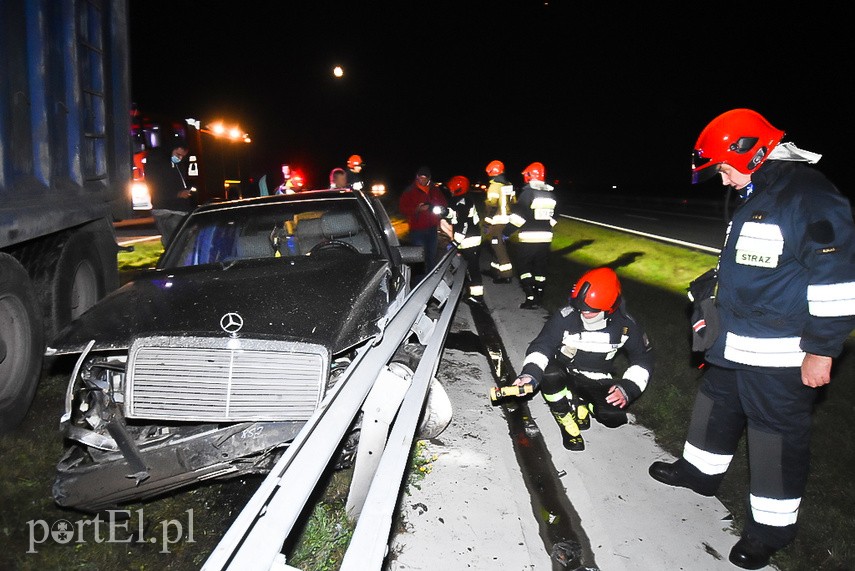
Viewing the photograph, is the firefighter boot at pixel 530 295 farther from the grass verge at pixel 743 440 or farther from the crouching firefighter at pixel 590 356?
the crouching firefighter at pixel 590 356

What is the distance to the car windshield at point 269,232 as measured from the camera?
4188 millimetres

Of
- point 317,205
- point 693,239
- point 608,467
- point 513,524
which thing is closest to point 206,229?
point 317,205

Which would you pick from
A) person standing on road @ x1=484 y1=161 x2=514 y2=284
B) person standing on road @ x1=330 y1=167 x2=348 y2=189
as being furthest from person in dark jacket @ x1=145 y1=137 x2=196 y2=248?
person standing on road @ x1=484 y1=161 x2=514 y2=284

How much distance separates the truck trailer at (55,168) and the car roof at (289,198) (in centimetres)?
108

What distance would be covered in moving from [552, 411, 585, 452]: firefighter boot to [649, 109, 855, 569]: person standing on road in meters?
1.16

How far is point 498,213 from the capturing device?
8820 mm

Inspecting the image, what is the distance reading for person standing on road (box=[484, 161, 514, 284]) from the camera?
866cm

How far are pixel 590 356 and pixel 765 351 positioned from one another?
1.28m

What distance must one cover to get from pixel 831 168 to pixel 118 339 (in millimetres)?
47565

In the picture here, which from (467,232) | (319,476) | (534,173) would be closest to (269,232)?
(319,476)

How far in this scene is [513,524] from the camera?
300 centimetres

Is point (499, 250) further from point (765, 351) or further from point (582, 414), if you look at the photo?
point (765, 351)

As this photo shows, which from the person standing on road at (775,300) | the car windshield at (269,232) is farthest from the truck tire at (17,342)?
the person standing on road at (775,300)

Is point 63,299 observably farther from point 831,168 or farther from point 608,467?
point 831,168
